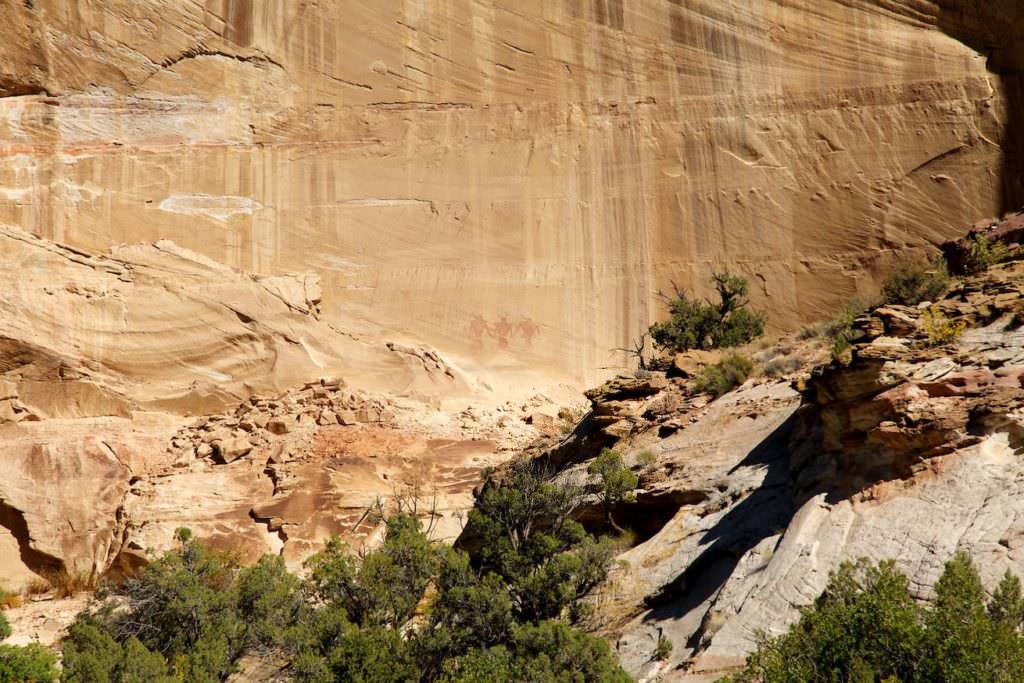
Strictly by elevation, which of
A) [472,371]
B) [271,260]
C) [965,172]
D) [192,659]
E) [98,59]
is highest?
[98,59]

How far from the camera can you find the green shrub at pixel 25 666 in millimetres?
15297

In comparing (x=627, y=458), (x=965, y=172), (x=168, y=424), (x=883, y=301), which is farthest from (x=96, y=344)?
(x=965, y=172)

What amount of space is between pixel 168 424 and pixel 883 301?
12.6 m

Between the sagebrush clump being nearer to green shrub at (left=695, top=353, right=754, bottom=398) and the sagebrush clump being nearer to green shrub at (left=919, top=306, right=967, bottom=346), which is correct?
green shrub at (left=695, top=353, right=754, bottom=398)

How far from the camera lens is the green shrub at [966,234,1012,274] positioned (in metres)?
15.7

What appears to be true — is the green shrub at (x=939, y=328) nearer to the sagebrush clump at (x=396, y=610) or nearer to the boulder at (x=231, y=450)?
the sagebrush clump at (x=396, y=610)

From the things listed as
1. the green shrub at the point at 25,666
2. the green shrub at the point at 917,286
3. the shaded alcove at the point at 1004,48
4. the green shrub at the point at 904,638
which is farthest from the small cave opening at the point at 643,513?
the shaded alcove at the point at 1004,48

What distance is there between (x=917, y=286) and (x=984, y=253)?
1880mm

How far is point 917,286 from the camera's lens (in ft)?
58.3

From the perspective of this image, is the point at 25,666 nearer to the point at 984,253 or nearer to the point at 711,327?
the point at 711,327

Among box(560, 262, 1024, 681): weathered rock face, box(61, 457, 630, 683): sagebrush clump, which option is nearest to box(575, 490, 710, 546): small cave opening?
box(560, 262, 1024, 681): weathered rock face

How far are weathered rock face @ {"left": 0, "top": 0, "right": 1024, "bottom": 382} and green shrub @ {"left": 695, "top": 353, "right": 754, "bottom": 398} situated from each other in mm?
9680

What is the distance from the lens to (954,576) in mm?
9180

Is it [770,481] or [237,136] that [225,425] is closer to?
[237,136]
